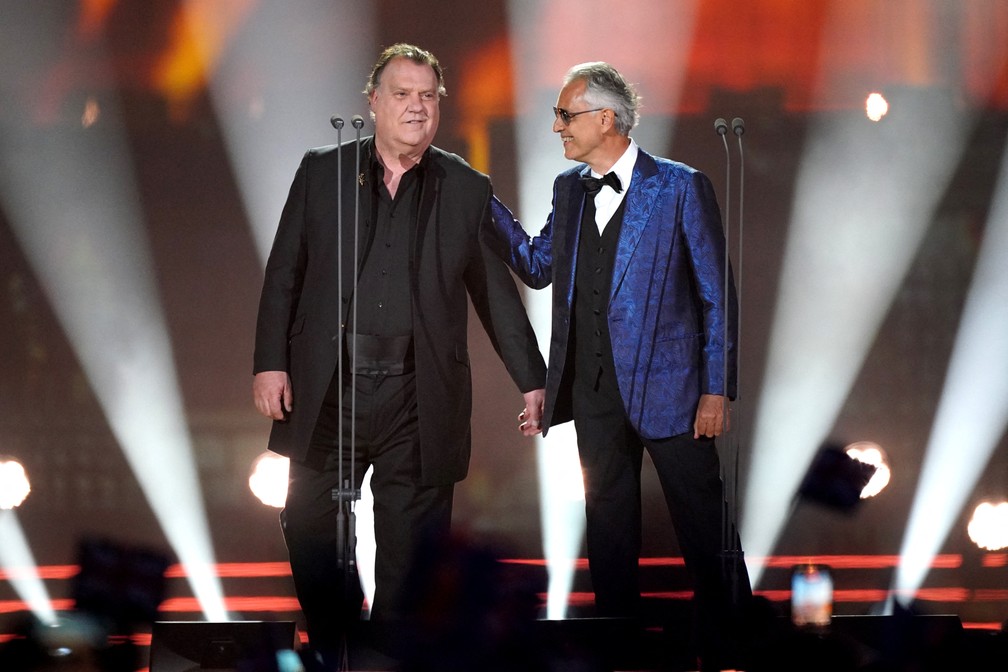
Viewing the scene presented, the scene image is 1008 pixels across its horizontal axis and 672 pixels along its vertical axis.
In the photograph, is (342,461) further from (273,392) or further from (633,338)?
(633,338)

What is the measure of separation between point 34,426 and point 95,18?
174cm

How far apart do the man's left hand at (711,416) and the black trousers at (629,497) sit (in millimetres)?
55

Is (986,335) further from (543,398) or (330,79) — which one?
(330,79)

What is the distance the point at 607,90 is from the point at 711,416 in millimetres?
1044

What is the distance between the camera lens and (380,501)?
3791 millimetres

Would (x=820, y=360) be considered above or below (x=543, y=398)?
above

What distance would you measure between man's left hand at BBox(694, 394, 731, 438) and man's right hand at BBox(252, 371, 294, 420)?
1.25 metres

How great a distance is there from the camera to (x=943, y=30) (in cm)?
503

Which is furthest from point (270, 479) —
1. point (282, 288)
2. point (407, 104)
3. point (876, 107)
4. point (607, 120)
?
point (876, 107)

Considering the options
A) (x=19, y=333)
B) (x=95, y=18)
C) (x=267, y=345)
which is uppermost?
(x=95, y=18)

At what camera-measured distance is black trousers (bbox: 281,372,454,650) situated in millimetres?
3711

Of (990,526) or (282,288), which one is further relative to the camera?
(990,526)

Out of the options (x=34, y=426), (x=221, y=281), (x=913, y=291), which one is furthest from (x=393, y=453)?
(x=913, y=291)

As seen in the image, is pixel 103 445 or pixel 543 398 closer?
pixel 543 398
